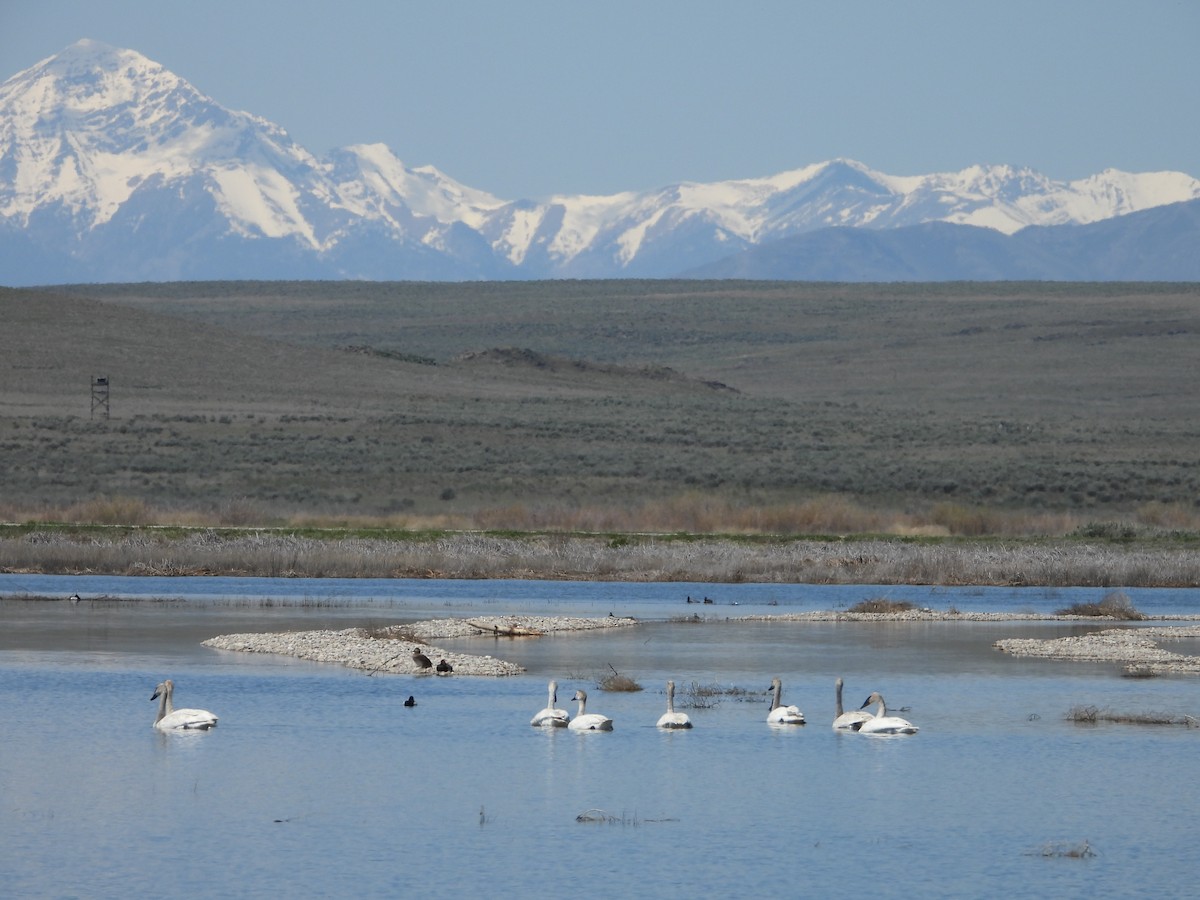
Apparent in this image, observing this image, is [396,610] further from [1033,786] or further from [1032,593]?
[1033,786]

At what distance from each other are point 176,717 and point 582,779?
494 cm

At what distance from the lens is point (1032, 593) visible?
44.2 metres

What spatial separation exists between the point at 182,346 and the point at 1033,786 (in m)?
76.2

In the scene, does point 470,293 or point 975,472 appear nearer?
point 975,472

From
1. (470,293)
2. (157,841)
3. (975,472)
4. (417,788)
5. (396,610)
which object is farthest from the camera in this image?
(470,293)

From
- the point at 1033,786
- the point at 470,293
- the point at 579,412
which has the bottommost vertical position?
the point at 1033,786

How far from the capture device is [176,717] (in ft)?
74.5

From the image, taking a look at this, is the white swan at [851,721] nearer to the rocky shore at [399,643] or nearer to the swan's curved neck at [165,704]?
the rocky shore at [399,643]

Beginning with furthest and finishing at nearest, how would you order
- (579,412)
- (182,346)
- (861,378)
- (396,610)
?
(861,378) < (182,346) < (579,412) < (396,610)

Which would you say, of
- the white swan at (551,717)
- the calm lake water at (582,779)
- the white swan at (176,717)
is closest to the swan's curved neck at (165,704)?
the white swan at (176,717)

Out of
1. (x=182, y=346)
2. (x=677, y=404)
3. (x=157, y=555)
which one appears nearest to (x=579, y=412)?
(x=677, y=404)

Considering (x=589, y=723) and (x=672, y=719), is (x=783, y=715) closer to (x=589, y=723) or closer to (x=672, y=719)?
(x=672, y=719)

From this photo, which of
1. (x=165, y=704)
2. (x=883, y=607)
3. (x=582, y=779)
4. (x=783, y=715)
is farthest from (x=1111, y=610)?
(x=165, y=704)

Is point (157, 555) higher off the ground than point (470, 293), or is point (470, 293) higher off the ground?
point (470, 293)
